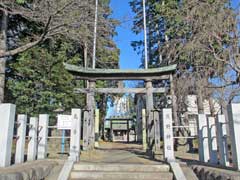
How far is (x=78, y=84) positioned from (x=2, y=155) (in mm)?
9643

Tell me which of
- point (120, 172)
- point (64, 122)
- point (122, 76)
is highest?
point (122, 76)

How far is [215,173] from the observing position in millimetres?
3615

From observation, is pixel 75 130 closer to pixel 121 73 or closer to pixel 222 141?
pixel 121 73

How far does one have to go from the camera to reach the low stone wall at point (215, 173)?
315 centimetres

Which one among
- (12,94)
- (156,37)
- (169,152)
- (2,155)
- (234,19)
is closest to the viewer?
(2,155)

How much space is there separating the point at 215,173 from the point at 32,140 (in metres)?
4.09

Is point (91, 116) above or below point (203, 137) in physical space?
above

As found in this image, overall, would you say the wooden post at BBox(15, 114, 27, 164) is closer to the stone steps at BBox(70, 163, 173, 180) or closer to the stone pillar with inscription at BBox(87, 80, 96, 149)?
the stone steps at BBox(70, 163, 173, 180)

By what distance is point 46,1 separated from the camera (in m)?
7.11

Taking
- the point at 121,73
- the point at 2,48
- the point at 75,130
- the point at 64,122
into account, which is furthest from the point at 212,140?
the point at 2,48

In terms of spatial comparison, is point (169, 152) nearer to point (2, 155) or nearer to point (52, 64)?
point (2, 155)

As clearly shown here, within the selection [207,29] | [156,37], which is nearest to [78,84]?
[156,37]

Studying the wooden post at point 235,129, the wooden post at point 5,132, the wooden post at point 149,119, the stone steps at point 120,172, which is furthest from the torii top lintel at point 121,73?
the wooden post at point 235,129

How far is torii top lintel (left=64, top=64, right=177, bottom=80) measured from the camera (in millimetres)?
8367
